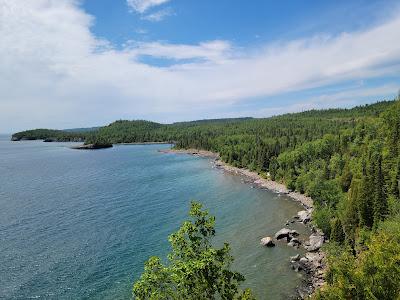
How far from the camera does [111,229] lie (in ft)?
284

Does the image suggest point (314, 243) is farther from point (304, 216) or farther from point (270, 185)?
point (270, 185)

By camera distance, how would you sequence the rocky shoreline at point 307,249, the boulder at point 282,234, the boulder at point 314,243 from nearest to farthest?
the rocky shoreline at point 307,249, the boulder at point 314,243, the boulder at point 282,234

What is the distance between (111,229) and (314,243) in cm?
4590

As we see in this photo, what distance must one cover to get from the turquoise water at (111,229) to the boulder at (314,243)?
421 centimetres

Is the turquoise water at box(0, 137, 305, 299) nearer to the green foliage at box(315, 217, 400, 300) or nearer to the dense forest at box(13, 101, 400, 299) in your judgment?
the dense forest at box(13, 101, 400, 299)

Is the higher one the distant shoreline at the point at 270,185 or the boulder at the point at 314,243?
the distant shoreline at the point at 270,185

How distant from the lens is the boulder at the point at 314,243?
76.1 metres

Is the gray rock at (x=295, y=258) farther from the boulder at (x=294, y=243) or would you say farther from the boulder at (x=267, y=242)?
the boulder at (x=267, y=242)

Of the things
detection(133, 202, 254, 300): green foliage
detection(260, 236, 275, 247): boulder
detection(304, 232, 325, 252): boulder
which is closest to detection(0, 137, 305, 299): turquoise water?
detection(260, 236, 275, 247): boulder

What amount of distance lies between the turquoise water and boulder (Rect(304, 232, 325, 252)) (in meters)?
4.21

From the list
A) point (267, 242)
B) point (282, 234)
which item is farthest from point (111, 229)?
point (282, 234)

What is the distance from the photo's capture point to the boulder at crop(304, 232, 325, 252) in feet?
250

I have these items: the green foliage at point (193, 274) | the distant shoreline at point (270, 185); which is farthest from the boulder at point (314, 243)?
the green foliage at point (193, 274)

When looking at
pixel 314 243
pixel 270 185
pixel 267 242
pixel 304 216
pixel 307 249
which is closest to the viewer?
pixel 307 249
